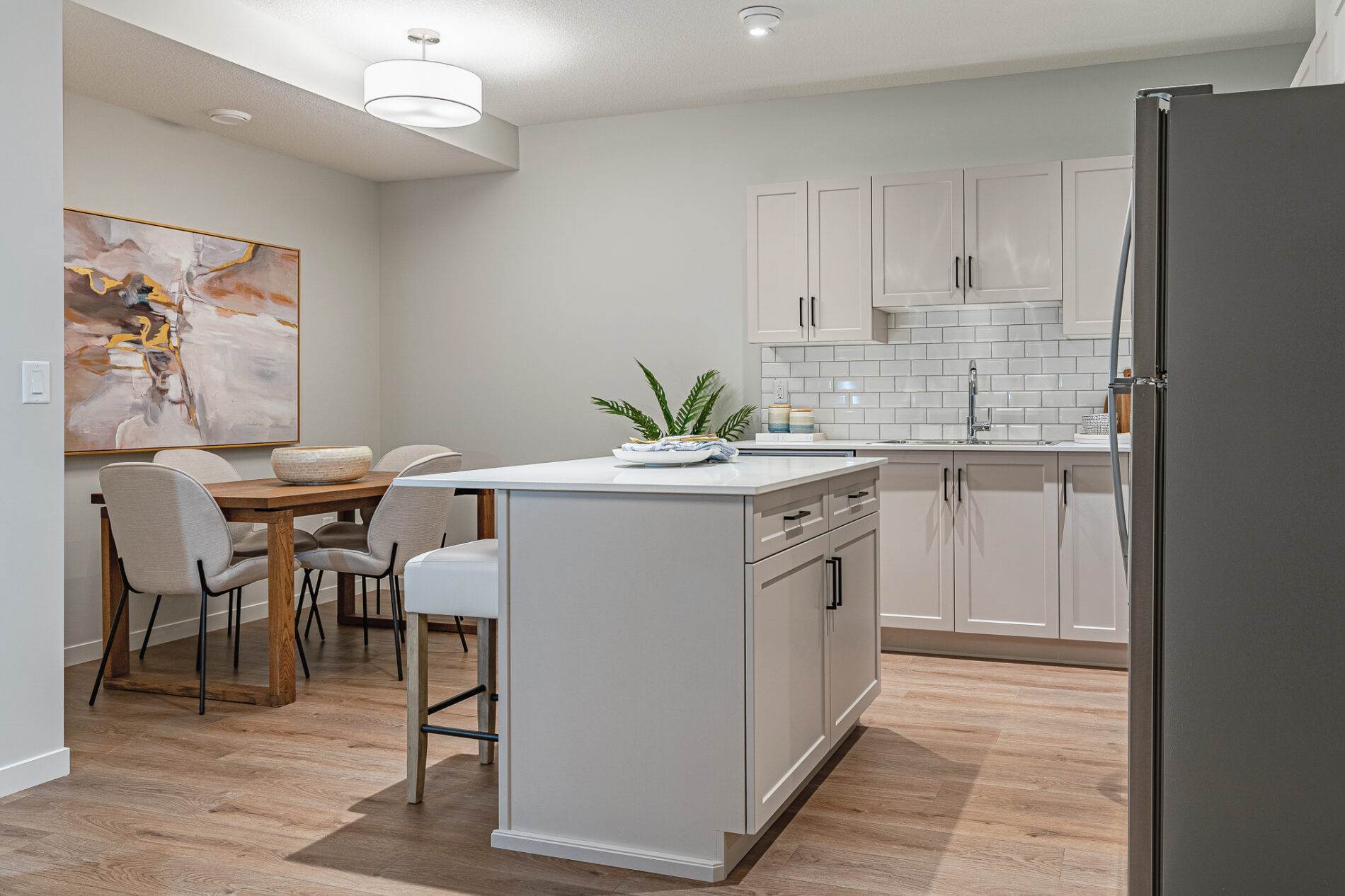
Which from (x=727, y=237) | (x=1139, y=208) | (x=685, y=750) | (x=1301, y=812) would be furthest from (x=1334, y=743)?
(x=727, y=237)

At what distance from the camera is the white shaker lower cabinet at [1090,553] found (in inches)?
167

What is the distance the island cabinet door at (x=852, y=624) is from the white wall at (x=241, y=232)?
3.30 metres

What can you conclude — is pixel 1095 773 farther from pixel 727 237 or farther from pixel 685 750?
pixel 727 237

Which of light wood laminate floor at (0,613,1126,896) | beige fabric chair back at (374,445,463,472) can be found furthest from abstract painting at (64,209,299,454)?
light wood laminate floor at (0,613,1126,896)

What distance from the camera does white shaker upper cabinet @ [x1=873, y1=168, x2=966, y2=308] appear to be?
15.3 ft

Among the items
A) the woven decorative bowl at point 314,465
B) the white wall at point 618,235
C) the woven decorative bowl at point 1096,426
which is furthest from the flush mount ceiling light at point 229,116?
the woven decorative bowl at point 1096,426

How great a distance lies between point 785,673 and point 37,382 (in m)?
2.22

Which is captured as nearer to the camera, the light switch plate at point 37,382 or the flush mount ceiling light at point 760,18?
the light switch plate at point 37,382

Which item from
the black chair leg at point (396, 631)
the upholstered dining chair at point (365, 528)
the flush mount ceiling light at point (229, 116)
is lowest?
the black chair leg at point (396, 631)

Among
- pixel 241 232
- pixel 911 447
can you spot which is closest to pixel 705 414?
pixel 911 447

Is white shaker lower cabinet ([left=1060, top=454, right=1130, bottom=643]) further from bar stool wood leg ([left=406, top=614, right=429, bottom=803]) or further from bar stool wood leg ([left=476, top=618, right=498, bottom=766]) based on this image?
bar stool wood leg ([left=406, top=614, right=429, bottom=803])

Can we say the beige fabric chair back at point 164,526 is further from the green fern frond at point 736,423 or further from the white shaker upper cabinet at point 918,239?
the white shaker upper cabinet at point 918,239

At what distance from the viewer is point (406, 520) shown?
412 centimetres

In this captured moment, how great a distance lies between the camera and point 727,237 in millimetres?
5422
